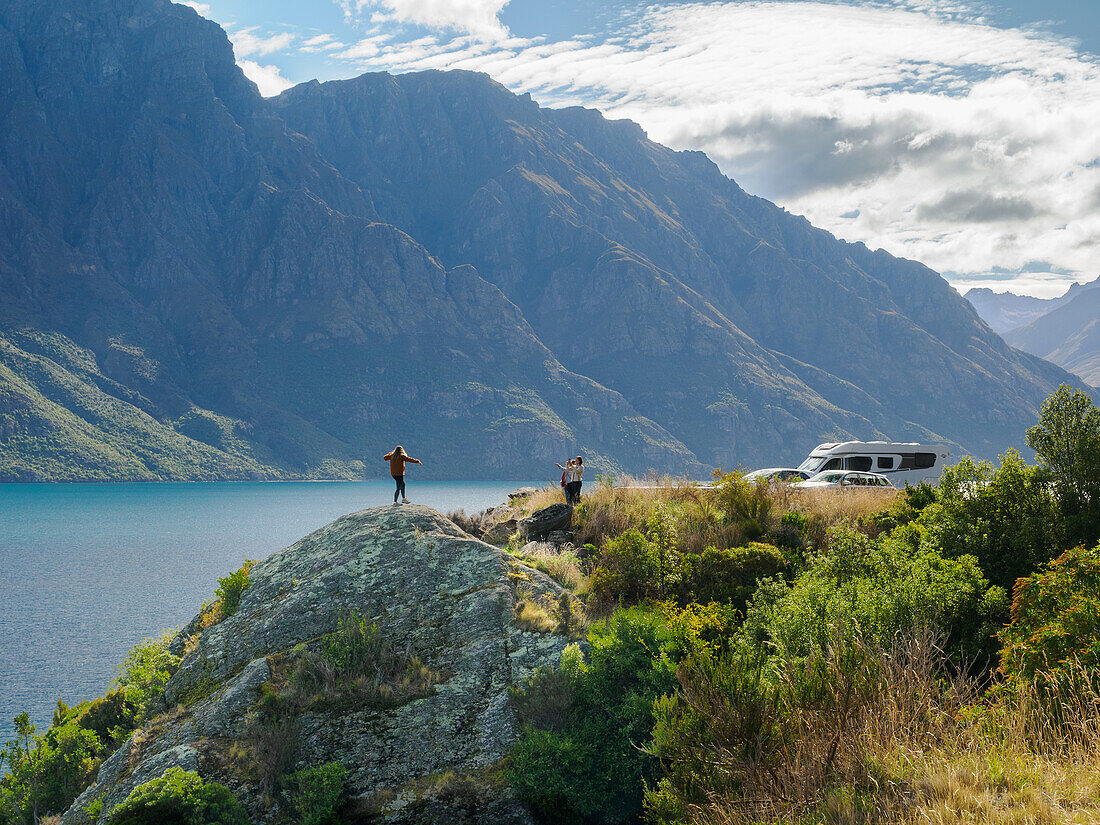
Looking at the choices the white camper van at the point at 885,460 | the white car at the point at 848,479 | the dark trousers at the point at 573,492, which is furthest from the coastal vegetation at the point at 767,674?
the white camper van at the point at 885,460

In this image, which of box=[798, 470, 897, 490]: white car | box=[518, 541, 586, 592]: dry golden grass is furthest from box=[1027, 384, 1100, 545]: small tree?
box=[798, 470, 897, 490]: white car

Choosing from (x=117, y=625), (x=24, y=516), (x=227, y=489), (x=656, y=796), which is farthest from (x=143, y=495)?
(x=656, y=796)

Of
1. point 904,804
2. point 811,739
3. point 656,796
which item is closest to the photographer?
point 904,804

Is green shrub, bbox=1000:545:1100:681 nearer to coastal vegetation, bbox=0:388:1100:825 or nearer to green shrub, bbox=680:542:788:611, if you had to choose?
coastal vegetation, bbox=0:388:1100:825

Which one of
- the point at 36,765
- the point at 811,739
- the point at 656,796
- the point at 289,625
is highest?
the point at 811,739

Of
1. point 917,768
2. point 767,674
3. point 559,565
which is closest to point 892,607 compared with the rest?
point 767,674

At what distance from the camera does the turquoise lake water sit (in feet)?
119

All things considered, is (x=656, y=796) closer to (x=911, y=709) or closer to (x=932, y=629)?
(x=911, y=709)

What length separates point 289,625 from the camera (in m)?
12.6

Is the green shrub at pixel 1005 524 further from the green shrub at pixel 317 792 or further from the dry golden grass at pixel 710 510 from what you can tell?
the green shrub at pixel 317 792

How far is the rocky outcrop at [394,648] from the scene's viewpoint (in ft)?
33.3

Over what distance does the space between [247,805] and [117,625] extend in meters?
44.0

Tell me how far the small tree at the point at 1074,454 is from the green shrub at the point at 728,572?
17.0ft

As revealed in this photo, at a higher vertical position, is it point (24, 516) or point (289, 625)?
point (289, 625)
